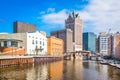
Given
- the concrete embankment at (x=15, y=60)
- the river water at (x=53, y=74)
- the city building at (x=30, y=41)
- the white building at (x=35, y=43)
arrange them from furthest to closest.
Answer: the white building at (x=35, y=43) < the city building at (x=30, y=41) < the concrete embankment at (x=15, y=60) < the river water at (x=53, y=74)

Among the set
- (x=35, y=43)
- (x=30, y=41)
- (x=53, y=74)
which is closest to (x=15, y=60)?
(x=53, y=74)

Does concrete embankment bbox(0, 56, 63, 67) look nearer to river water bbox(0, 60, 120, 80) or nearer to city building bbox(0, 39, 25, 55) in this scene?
river water bbox(0, 60, 120, 80)

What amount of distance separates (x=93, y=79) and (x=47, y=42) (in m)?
130

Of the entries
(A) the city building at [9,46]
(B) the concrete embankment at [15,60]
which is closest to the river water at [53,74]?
(B) the concrete embankment at [15,60]

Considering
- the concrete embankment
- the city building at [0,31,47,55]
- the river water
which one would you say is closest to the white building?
the city building at [0,31,47,55]

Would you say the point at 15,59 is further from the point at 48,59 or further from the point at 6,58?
the point at 48,59

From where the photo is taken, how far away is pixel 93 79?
198 feet

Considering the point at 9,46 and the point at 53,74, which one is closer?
the point at 53,74

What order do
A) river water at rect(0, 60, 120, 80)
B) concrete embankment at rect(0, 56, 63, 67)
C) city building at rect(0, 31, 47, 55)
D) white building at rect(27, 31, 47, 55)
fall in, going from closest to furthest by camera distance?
river water at rect(0, 60, 120, 80)
concrete embankment at rect(0, 56, 63, 67)
city building at rect(0, 31, 47, 55)
white building at rect(27, 31, 47, 55)

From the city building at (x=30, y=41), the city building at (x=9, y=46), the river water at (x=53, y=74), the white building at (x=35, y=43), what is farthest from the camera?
the white building at (x=35, y=43)

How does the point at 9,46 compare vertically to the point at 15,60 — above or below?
above

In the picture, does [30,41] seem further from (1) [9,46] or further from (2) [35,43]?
(1) [9,46]

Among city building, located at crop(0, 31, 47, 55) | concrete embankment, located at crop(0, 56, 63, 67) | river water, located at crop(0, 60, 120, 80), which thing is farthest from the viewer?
city building, located at crop(0, 31, 47, 55)

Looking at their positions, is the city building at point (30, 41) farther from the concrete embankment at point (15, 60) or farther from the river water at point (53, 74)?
the river water at point (53, 74)
